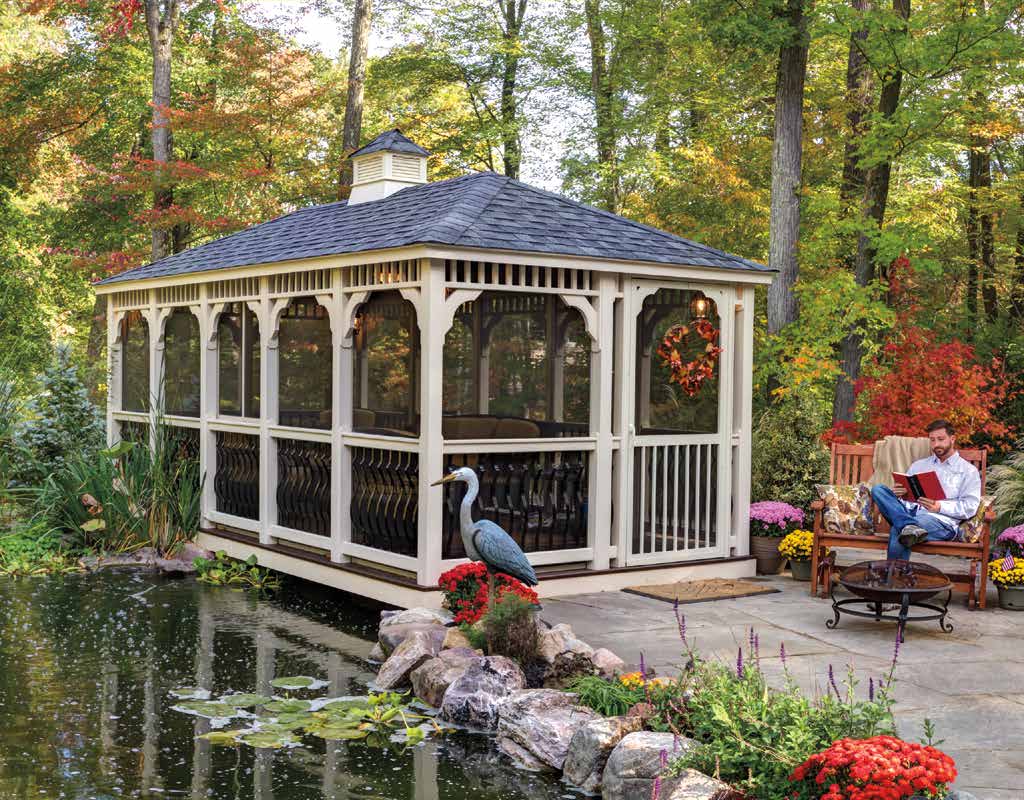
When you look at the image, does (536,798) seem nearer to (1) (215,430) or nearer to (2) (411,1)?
(1) (215,430)

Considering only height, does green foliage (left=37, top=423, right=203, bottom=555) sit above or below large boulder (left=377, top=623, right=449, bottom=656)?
above

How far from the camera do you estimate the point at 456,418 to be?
10.5m

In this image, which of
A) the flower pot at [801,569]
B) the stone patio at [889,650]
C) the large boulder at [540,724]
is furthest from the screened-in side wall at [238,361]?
the large boulder at [540,724]

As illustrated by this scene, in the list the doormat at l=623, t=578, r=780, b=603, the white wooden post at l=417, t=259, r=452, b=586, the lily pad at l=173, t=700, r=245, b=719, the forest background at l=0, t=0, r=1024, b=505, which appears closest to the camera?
the lily pad at l=173, t=700, r=245, b=719

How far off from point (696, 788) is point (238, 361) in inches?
389

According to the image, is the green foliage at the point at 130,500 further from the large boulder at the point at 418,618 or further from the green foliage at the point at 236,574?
the large boulder at the point at 418,618

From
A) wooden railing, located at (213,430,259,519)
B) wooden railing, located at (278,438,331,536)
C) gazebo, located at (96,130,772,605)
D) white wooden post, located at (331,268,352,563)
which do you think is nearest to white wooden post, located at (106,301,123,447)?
gazebo, located at (96,130,772,605)

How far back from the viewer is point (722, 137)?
1794 cm

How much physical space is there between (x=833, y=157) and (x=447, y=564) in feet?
40.6

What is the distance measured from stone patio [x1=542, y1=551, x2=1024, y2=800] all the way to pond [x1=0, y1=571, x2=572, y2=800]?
56.1 inches

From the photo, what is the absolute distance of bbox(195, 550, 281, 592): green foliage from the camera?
947 centimetres

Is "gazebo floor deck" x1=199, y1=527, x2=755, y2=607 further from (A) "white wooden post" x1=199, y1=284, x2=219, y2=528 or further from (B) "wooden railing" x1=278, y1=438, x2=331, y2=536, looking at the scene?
(A) "white wooden post" x1=199, y1=284, x2=219, y2=528

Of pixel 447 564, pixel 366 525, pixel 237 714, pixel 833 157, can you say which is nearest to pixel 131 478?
pixel 366 525

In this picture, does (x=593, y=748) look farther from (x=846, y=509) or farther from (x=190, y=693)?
(x=846, y=509)
